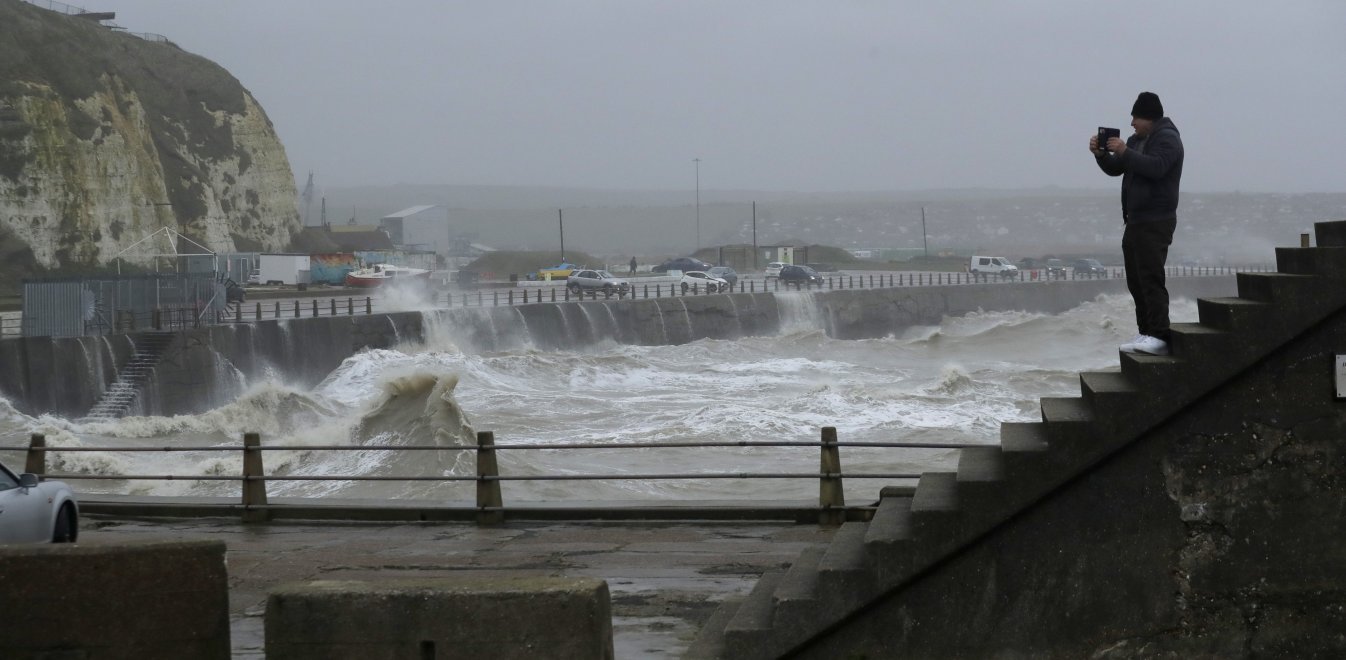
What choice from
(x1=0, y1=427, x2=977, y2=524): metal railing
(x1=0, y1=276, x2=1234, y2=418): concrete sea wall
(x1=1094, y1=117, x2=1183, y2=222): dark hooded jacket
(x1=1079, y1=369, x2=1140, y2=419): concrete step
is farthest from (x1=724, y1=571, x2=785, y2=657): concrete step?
(x1=0, y1=276, x2=1234, y2=418): concrete sea wall

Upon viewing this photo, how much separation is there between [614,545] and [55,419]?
2888 cm

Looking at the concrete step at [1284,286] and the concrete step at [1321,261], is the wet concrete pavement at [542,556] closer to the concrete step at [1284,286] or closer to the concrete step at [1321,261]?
the concrete step at [1284,286]

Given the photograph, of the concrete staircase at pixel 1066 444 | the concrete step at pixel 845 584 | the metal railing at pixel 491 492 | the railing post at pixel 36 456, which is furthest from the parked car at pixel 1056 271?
the concrete step at pixel 845 584

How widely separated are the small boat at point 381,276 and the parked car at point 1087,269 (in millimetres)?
57271

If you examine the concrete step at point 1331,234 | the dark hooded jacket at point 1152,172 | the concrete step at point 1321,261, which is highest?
the dark hooded jacket at point 1152,172

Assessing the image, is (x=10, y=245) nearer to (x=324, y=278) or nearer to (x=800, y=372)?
(x=324, y=278)

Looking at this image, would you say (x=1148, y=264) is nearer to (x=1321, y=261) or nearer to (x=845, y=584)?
(x=1321, y=261)

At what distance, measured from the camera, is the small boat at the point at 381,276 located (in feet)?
238

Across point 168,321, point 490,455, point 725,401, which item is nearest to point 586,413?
point 725,401

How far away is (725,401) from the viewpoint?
45156 mm

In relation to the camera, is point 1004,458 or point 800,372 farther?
point 800,372

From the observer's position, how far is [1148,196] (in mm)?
7891

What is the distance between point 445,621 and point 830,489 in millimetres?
6745

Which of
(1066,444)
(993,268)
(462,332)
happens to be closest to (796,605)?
(1066,444)
